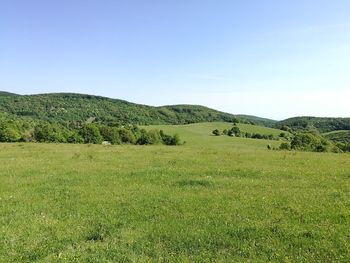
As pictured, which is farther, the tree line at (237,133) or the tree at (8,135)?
the tree line at (237,133)

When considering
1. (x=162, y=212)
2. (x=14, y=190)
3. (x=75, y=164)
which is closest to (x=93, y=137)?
(x=75, y=164)

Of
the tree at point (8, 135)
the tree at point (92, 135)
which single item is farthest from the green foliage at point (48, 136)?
the tree at point (92, 135)

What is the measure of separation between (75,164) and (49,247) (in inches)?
645

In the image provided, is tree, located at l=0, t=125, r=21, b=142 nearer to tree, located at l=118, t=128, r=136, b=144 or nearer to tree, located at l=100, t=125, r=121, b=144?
tree, located at l=100, t=125, r=121, b=144

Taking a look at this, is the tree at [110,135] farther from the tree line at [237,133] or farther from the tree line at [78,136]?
the tree line at [237,133]

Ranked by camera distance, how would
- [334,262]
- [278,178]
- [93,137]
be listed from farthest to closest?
[93,137] → [278,178] → [334,262]

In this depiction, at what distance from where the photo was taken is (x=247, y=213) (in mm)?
12820

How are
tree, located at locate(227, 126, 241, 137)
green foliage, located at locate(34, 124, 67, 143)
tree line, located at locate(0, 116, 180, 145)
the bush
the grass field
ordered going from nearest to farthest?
the grass field → the bush → tree line, located at locate(0, 116, 180, 145) → green foliage, located at locate(34, 124, 67, 143) → tree, located at locate(227, 126, 241, 137)

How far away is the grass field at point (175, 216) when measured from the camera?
9.62 metres

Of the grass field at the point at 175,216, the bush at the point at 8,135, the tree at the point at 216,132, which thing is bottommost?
the bush at the point at 8,135

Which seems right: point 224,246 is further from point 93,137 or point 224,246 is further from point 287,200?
point 93,137

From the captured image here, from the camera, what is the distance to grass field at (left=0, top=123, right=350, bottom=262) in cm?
962

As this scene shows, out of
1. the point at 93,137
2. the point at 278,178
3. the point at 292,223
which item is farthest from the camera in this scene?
the point at 93,137

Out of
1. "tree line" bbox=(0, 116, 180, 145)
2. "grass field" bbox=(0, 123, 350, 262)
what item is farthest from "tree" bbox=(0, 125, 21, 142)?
"grass field" bbox=(0, 123, 350, 262)
